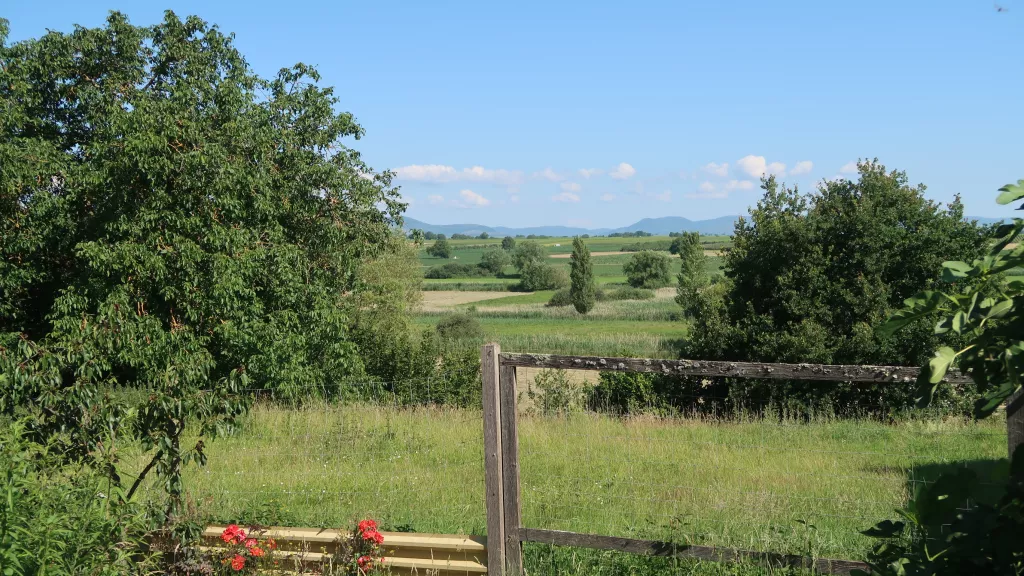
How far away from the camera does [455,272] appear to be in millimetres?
115312

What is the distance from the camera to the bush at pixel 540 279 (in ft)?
314

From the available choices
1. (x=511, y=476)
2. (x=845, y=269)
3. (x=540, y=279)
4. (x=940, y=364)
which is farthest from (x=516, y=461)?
(x=540, y=279)

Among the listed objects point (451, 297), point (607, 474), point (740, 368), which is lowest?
point (451, 297)

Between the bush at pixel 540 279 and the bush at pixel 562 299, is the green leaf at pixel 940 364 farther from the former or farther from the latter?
the bush at pixel 540 279

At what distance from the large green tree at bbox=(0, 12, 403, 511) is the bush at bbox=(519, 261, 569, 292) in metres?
78.3

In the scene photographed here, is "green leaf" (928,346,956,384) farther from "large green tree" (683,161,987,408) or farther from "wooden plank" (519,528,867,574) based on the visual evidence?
"large green tree" (683,161,987,408)

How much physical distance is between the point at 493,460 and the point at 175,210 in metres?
9.73

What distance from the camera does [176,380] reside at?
16.5 feet

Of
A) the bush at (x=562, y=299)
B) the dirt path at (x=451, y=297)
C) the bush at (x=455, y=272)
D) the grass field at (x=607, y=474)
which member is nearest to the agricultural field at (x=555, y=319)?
the dirt path at (x=451, y=297)

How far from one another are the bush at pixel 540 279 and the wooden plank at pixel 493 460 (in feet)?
295

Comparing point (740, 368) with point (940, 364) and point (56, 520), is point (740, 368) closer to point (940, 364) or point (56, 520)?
point (940, 364)

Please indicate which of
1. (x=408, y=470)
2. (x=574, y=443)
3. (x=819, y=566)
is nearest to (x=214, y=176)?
(x=408, y=470)

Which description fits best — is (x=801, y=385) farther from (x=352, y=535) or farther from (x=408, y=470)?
(x=352, y=535)

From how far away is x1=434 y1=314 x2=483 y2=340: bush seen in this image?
137 feet
